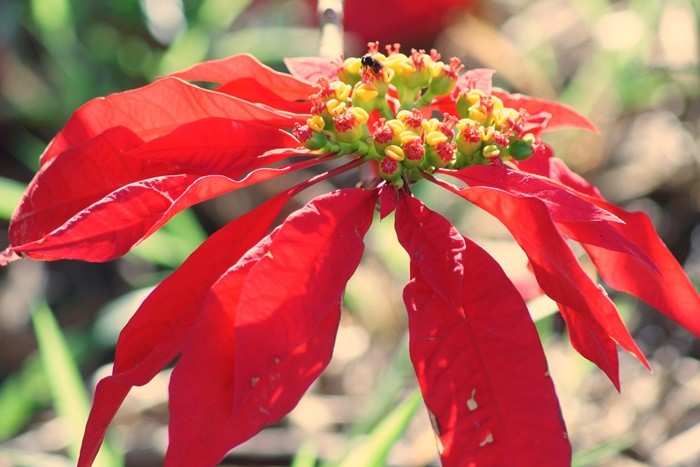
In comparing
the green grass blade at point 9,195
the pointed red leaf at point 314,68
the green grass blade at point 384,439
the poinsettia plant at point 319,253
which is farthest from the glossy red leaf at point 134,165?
the green grass blade at point 9,195

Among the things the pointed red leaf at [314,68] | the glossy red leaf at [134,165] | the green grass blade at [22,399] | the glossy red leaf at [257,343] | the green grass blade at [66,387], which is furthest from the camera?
the green grass blade at [22,399]

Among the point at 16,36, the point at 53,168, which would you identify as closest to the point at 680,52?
the point at 16,36

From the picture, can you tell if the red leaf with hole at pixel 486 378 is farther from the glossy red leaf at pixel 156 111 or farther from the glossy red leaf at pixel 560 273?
the glossy red leaf at pixel 156 111

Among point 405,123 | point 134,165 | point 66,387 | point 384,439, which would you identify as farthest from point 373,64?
point 66,387

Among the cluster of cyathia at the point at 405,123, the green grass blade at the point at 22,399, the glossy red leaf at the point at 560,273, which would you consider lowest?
the green grass blade at the point at 22,399

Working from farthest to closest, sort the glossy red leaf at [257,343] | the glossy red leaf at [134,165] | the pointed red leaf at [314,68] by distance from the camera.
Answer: the pointed red leaf at [314,68]
the glossy red leaf at [134,165]
the glossy red leaf at [257,343]

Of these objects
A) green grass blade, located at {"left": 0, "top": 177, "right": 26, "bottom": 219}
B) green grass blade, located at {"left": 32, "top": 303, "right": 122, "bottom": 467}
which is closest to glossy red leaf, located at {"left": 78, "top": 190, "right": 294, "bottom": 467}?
green grass blade, located at {"left": 32, "top": 303, "right": 122, "bottom": 467}

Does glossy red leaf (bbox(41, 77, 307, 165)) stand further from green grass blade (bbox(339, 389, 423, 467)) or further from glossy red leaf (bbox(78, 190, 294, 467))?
green grass blade (bbox(339, 389, 423, 467))

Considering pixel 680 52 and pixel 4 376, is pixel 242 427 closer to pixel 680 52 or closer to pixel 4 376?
pixel 4 376
